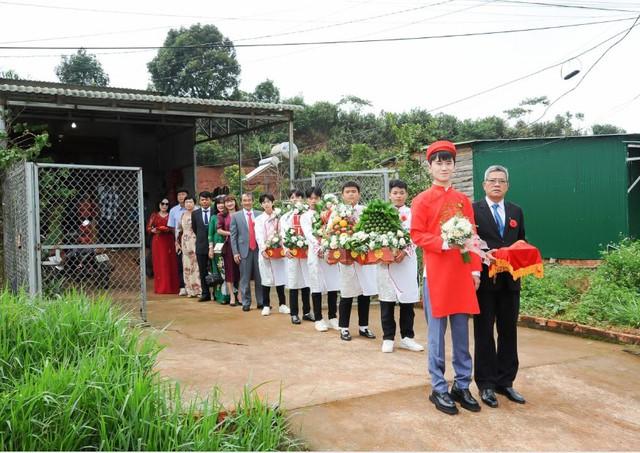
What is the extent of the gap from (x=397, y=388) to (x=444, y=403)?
0.55m

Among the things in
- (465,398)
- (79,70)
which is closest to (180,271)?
(465,398)

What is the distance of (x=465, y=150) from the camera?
44.5ft

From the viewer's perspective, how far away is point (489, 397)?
13.8 feet

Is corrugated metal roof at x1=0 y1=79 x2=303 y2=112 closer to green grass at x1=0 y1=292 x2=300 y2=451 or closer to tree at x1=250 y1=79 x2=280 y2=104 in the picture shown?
green grass at x1=0 y1=292 x2=300 y2=451

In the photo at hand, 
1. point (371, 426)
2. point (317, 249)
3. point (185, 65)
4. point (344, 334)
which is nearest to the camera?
→ point (371, 426)

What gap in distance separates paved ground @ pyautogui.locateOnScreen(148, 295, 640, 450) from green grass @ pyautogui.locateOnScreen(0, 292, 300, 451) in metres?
0.39

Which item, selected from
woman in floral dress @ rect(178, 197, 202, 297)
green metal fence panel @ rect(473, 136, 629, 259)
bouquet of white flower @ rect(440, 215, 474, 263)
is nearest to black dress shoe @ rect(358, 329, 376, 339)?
bouquet of white flower @ rect(440, 215, 474, 263)

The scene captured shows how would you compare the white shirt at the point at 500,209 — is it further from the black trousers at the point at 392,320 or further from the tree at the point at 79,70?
the tree at the point at 79,70

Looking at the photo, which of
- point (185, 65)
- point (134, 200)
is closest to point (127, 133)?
point (134, 200)

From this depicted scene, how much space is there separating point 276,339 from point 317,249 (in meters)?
A: 1.17

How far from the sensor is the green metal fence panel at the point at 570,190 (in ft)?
35.6

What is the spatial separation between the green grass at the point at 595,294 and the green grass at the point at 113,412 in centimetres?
457

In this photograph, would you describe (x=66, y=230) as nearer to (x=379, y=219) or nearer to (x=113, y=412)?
(x=379, y=219)

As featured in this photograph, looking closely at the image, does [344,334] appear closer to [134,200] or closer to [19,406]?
[19,406]
